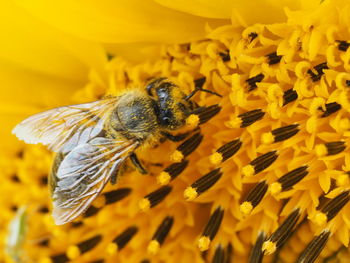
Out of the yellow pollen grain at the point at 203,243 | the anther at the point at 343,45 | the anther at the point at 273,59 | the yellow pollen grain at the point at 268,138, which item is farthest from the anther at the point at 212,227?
the anther at the point at 343,45

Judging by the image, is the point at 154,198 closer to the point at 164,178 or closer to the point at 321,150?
the point at 164,178

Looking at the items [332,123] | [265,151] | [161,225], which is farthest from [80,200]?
[332,123]

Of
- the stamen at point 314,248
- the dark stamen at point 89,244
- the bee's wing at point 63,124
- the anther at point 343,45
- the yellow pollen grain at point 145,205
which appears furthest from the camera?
the dark stamen at point 89,244

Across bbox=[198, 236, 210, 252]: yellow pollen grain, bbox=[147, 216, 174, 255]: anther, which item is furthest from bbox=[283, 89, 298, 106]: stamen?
bbox=[147, 216, 174, 255]: anther

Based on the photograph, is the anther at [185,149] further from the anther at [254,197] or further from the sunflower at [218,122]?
the anther at [254,197]

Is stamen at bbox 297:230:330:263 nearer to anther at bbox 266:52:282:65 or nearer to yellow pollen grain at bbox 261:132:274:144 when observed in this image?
yellow pollen grain at bbox 261:132:274:144

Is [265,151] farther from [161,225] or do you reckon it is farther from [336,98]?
[161,225]
